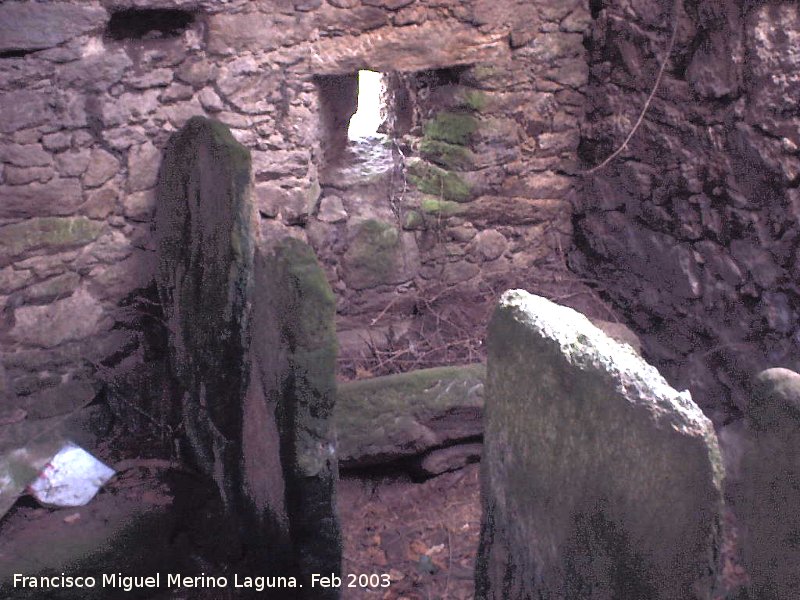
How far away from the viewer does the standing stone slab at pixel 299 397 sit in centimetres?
218

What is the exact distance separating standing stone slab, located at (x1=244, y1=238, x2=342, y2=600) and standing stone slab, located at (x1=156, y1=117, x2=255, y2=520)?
0.43 feet

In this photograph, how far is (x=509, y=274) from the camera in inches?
160

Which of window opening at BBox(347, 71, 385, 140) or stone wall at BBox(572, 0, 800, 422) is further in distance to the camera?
window opening at BBox(347, 71, 385, 140)

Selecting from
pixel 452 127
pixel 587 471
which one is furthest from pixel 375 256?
pixel 587 471

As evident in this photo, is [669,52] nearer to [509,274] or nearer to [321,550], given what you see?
[509,274]

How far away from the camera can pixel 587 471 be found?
1.57 m

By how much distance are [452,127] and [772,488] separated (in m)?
2.65

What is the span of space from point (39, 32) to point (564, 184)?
2.37 m

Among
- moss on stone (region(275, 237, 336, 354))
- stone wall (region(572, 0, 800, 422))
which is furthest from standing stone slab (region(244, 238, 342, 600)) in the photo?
stone wall (region(572, 0, 800, 422))

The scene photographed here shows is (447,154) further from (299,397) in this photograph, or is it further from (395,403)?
(299,397)

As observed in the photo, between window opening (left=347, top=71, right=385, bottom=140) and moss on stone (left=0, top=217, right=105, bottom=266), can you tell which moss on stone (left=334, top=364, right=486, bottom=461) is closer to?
moss on stone (left=0, top=217, right=105, bottom=266)

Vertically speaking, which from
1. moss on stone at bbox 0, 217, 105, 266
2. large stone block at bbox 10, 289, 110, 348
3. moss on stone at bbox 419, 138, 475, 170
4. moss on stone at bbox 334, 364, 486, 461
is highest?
moss on stone at bbox 419, 138, 475, 170

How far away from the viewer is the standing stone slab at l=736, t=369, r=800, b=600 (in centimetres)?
137

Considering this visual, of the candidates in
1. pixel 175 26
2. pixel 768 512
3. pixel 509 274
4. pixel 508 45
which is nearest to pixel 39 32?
pixel 175 26
